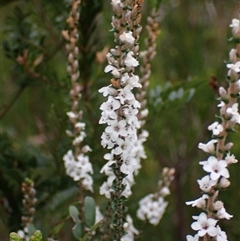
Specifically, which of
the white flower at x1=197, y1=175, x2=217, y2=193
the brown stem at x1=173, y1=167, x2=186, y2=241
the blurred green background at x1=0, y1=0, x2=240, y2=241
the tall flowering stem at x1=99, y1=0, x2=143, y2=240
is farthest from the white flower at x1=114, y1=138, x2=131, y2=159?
the brown stem at x1=173, y1=167, x2=186, y2=241

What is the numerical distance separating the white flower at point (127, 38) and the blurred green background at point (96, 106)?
228 millimetres

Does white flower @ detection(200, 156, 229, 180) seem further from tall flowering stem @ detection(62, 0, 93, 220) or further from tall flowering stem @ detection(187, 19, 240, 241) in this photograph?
tall flowering stem @ detection(62, 0, 93, 220)

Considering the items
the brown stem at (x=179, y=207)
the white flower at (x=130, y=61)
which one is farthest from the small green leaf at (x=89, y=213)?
the brown stem at (x=179, y=207)

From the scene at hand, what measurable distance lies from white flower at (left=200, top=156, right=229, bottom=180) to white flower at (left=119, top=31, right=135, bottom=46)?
6.3 inches

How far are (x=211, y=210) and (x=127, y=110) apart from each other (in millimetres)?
148

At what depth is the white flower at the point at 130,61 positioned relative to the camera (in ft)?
2.20

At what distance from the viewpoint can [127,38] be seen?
0.67m

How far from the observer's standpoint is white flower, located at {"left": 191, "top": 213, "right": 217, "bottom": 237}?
0.64 meters

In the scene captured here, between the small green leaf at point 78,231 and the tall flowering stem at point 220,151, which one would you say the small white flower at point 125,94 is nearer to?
the tall flowering stem at point 220,151

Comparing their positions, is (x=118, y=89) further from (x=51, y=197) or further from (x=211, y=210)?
(x=51, y=197)

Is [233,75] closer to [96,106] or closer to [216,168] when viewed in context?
[216,168]

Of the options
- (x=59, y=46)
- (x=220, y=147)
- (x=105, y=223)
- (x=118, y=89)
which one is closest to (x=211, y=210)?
(x=220, y=147)

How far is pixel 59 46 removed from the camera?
3.89 ft

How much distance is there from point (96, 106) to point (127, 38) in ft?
1.73
